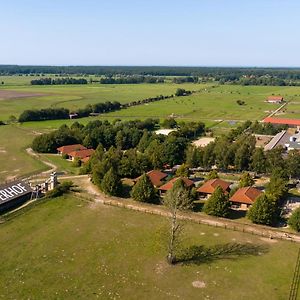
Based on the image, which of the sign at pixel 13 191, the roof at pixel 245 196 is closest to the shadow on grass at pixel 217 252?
the roof at pixel 245 196

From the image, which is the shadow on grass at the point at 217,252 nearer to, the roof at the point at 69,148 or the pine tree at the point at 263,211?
the pine tree at the point at 263,211

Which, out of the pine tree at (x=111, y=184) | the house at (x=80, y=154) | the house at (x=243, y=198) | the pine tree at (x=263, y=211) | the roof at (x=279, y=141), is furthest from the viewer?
the roof at (x=279, y=141)

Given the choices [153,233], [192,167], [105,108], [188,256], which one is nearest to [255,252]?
[188,256]

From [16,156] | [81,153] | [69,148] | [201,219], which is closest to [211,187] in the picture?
[201,219]

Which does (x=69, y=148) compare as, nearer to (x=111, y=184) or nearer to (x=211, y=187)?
(x=111, y=184)

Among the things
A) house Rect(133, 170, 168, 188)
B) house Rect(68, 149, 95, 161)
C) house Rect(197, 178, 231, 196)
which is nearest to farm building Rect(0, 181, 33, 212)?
house Rect(133, 170, 168, 188)

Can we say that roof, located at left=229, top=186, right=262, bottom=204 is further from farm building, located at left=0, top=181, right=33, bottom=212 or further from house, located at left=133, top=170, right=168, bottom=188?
farm building, located at left=0, top=181, right=33, bottom=212
